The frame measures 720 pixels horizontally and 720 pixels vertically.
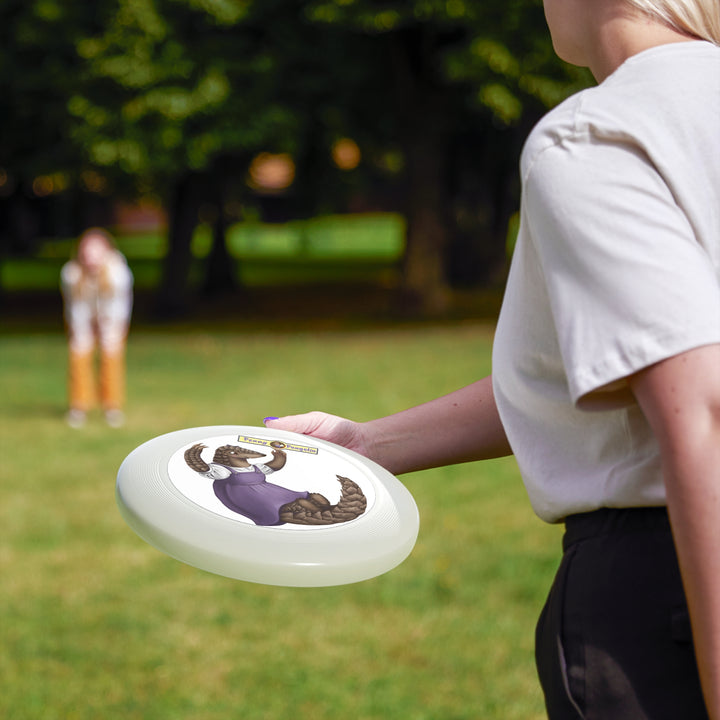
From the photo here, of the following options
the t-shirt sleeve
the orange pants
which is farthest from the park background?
the t-shirt sleeve

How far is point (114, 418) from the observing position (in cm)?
1031

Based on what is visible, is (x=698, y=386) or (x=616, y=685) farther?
(x=616, y=685)

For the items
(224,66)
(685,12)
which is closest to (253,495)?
(685,12)

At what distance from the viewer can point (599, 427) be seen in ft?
4.31

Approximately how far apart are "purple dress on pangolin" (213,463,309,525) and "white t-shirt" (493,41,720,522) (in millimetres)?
472

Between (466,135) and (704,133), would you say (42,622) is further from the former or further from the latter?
(466,135)

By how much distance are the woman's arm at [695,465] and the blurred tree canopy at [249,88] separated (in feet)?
51.4

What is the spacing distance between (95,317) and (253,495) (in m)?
9.01

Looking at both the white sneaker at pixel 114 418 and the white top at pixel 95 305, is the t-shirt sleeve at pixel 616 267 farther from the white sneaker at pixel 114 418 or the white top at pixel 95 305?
the white sneaker at pixel 114 418

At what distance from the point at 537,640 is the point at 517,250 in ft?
1.88

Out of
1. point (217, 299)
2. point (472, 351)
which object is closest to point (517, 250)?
point (472, 351)

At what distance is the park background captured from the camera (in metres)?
4.55

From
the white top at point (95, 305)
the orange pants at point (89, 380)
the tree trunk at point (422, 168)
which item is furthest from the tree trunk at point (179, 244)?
the white top at point (95, 305)

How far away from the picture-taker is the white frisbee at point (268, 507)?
4.72 feet
